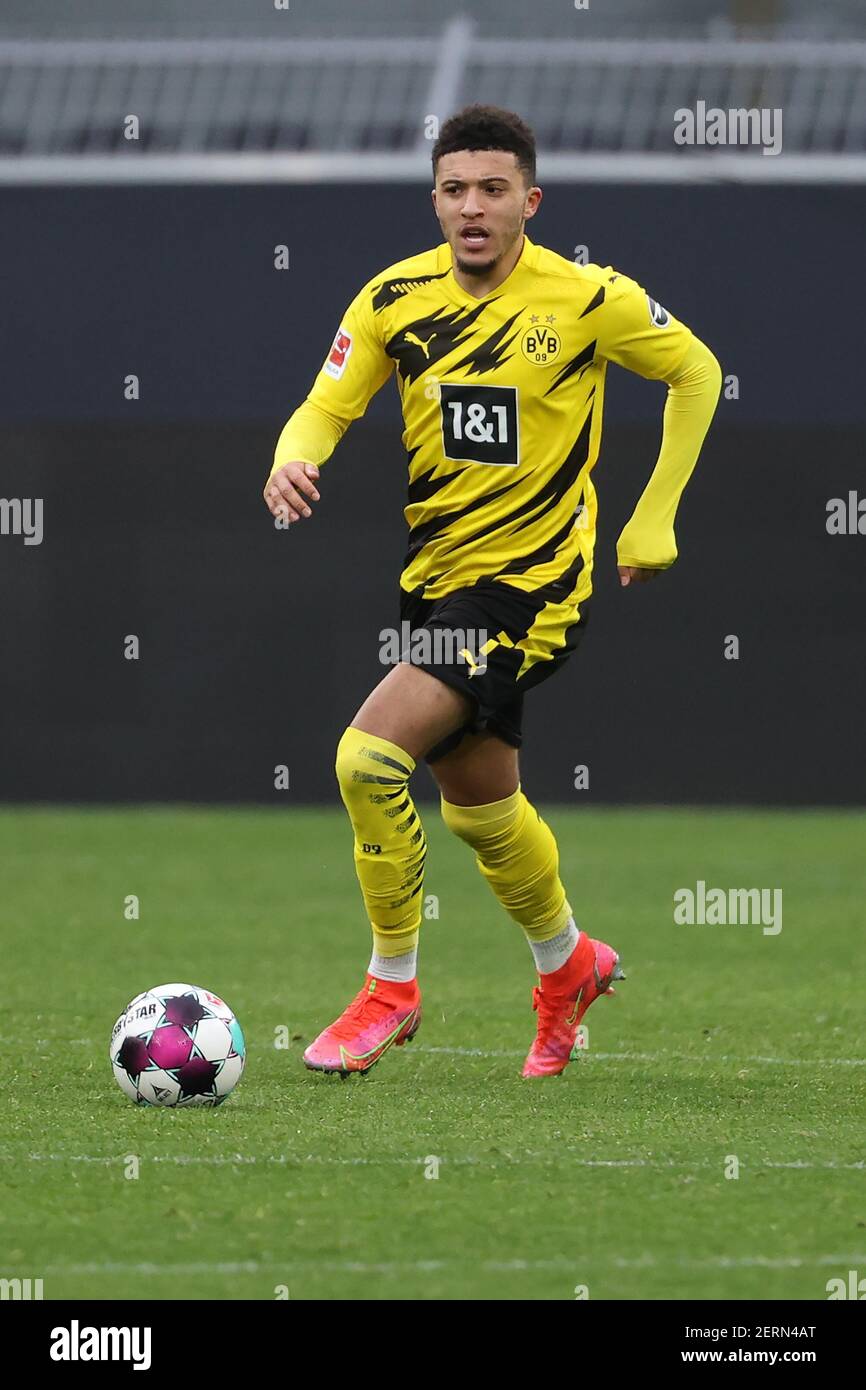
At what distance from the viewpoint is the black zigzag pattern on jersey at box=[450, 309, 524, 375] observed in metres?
5.64

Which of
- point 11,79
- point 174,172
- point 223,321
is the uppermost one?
point 11,79

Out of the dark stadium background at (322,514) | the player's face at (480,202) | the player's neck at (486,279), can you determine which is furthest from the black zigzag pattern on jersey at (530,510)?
the dark stadium background at (322,514)

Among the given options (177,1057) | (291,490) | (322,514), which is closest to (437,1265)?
(177,1057)

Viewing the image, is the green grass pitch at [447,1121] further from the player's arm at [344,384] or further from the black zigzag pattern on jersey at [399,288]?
the black zigzag pattern on jersey at [399,288]

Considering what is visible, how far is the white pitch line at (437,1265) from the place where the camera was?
3730 mm

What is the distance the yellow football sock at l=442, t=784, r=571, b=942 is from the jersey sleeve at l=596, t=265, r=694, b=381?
1.18 metres

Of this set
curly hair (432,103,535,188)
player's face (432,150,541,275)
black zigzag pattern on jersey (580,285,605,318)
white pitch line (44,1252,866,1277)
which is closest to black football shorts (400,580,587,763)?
black zigzag pattern on jersey (580,285,605,318)

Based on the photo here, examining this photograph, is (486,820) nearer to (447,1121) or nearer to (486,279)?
(447,1121)

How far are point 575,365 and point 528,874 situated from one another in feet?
4.39

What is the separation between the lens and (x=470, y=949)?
8719 millimetres

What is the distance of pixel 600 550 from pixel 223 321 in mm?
2988
